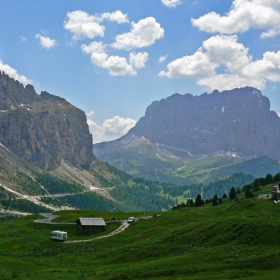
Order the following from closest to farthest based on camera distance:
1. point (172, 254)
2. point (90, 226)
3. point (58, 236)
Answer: point (172, 254), point (58, 236), point (90, 226)

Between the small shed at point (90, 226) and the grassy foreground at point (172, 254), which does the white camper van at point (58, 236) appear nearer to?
the grassy foreground at point (172, 254)

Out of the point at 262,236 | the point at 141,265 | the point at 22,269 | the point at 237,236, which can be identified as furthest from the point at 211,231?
the point at 22,269

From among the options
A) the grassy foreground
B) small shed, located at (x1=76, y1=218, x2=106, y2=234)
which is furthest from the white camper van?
small shed, located at (x1=76, y1=218, x2=106, y2=234)

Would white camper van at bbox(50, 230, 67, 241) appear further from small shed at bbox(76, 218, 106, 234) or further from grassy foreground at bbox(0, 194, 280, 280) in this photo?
small shed at bbox(76, 218, 106, 234)

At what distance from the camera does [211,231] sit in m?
60.4

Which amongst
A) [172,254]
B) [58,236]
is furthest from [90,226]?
[172,254]

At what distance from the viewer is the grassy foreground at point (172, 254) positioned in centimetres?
4422

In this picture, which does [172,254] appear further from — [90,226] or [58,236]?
[90,226]

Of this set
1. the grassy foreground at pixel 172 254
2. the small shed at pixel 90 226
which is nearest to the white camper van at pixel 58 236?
the grassy foreground at pixel 172 254

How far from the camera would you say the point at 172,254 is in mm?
55969

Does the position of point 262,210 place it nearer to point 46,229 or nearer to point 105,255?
point 105,255

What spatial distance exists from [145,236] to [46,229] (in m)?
39.2

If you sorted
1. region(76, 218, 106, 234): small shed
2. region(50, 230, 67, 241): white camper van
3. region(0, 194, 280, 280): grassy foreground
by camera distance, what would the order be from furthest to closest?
region(76, 218, 106, 234): small shed → region(50, 230, 67, 241): white camper van → region(0, 194, 280, 280): grassy foreground

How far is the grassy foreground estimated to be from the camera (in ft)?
145
